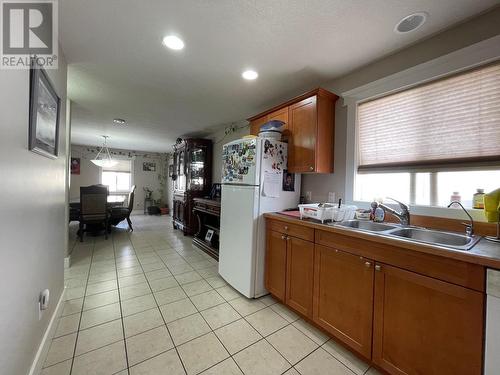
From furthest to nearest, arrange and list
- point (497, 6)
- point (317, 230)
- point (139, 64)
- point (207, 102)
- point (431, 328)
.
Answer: point (207, 102)
point (139, 64)
point (317, 230)
point (497, 6)
point (431, 328)

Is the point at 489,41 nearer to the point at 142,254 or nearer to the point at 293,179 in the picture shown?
the point at 293,179

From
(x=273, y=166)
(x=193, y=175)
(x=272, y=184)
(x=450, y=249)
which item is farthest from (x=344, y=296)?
(x=193, y=175)

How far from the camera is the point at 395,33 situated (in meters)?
1.54

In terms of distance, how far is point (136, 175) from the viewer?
7.46 meters

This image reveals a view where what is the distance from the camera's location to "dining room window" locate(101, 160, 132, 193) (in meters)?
7.01

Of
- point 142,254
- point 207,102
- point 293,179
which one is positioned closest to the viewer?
point 293,179

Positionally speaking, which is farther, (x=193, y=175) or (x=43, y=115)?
(x=193, y=175)

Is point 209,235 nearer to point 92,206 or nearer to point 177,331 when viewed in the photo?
point 177,331

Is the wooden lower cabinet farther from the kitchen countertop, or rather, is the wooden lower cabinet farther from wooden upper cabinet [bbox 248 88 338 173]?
wooden upper cabinet [bbox 248 88 338 173]

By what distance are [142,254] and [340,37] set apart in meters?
3.83

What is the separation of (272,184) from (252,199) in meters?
0.28

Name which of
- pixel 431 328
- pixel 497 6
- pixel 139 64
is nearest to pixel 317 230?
pixel 431 328

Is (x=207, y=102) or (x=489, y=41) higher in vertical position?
(x=207, y=102)

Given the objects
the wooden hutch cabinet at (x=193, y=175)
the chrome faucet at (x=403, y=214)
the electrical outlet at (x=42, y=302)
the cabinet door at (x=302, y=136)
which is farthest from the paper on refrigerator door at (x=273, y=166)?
the wooden hutch cabinet at (x=193, y=175)
